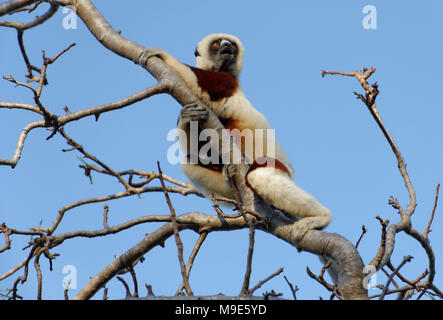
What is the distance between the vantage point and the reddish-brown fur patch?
244 inches

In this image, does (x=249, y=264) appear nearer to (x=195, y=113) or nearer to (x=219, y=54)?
(x=195, y=113)

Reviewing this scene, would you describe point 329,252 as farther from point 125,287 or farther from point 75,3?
point 75,3

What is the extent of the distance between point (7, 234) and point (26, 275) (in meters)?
0.73

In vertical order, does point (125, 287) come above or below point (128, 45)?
below

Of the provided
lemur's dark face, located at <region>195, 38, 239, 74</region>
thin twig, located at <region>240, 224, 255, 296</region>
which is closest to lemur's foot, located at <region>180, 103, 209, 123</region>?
thin twig, located at <region>240, 224, 255, 296</region>

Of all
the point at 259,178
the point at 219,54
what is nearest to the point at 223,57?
the point at 219,54

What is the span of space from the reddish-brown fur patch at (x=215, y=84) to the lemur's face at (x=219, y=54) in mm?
1147

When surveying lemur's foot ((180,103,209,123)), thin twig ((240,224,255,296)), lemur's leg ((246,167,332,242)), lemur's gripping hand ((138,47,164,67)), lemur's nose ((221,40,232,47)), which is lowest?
thin twig ((240,224,255,296))

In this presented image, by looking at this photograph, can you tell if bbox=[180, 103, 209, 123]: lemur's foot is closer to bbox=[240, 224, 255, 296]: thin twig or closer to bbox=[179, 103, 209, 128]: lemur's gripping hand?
bbox=[179, 103, 209, 128]: lemur's gripping hand

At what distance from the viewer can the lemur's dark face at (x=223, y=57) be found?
7.63 metres

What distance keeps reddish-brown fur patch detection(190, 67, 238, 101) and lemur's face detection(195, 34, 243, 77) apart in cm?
115
